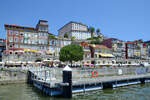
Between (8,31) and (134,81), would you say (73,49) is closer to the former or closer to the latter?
(134,81)

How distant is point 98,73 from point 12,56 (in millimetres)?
31283

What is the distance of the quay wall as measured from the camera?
31.8 metres

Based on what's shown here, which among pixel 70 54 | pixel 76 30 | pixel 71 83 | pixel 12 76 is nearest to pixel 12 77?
pixel 12 76

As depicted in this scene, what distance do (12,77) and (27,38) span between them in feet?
110

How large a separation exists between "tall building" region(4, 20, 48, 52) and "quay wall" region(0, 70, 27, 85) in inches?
1165

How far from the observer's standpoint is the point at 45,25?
67750 millimetres

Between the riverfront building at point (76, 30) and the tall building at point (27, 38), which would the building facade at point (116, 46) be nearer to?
the riverfront building at point (76, 30)

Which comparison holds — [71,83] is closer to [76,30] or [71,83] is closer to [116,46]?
[116,46]

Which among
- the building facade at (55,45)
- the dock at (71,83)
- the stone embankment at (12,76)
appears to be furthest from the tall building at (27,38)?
the dock at (71,83)

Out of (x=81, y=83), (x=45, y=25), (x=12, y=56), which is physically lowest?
(x=81, y=83)

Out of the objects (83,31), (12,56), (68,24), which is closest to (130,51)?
(83,31)

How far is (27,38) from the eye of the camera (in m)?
63.5

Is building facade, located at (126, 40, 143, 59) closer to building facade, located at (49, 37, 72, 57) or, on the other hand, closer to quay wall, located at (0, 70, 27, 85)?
building facade, located at (49, 37, 72, 57)

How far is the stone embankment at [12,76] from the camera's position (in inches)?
1254
